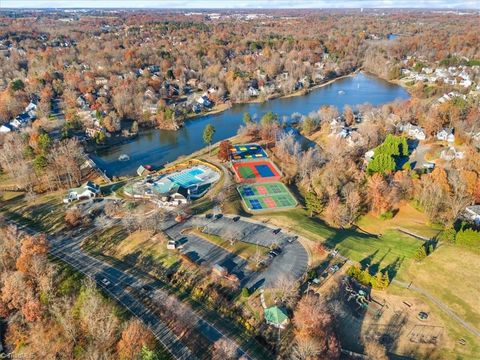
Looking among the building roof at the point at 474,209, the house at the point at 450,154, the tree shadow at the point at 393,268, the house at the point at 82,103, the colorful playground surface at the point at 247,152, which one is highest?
the house at the point at 82,103

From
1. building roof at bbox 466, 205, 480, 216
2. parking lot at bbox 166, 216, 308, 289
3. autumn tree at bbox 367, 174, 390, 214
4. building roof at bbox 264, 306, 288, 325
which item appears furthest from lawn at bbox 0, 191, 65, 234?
building roof at bbox 466, 205, 480, 216

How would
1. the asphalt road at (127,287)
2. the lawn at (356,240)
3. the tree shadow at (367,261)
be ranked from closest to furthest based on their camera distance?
the asphalt road at (127,287) → the tree shadow at (367,261) → the lawn at (356,240)

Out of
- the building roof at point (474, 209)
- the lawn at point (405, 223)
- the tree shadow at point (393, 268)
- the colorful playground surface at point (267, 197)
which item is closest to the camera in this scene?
the tree shadow at point (393, 268)

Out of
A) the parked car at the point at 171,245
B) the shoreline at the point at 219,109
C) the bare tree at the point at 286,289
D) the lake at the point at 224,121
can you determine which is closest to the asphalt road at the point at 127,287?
the parked car at the point at 171,245

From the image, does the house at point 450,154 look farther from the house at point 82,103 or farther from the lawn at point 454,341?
the house at point 82,103

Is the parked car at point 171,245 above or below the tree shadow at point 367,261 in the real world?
above

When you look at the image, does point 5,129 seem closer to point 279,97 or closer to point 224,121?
point 224,121

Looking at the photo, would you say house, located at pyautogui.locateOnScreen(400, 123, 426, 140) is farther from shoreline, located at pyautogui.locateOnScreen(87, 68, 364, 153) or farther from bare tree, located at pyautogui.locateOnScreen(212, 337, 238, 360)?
bare tree, located at pyautogui.locateOnScreen(212, 337, 238, 360)
